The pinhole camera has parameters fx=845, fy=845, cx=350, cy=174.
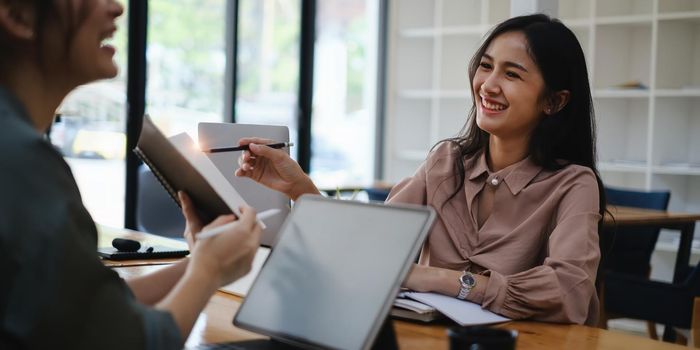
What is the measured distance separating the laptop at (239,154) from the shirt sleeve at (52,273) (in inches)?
41.6

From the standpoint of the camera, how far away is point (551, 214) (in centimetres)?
190

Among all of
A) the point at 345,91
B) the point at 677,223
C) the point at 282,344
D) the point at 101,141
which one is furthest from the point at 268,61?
the point at 282,344

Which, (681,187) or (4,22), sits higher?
(4,22)

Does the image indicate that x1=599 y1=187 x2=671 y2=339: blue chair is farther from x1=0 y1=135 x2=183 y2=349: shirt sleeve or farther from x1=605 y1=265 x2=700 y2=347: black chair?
x1=0 y1=135 x2=183 y2=349: shirt sleeve

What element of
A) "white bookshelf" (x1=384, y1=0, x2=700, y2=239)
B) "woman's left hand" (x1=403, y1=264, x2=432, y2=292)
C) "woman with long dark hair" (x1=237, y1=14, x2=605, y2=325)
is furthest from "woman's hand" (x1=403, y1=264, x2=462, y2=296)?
"white bookshelf" (x1=384, y1=0, x2=700, y2=239)

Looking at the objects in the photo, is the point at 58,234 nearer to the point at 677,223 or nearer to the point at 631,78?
the point at 677,223

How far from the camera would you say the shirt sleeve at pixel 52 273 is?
85cm

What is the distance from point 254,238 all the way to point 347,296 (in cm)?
15

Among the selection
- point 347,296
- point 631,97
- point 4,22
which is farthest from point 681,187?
point 4,22

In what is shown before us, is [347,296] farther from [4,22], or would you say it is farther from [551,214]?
[551,214]

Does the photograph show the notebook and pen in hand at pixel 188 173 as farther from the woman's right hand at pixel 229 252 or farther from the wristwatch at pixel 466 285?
the wristwatch at pixel 466 285

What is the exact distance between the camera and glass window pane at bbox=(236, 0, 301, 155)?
20.6 feet

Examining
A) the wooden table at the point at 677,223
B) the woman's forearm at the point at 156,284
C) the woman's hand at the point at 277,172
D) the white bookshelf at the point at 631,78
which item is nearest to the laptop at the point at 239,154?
the woman's hand at the point at 277,172

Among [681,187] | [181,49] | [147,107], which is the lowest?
[681,187]
